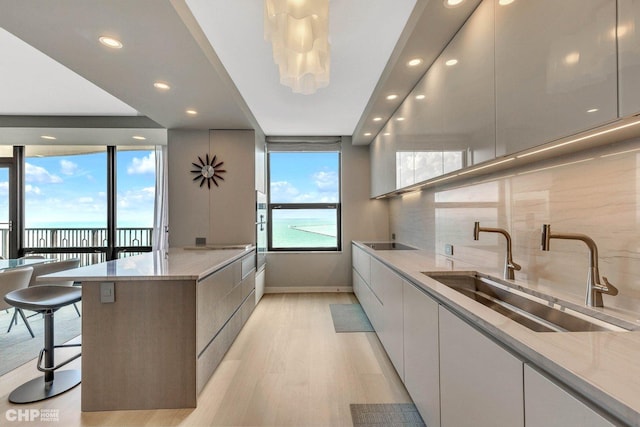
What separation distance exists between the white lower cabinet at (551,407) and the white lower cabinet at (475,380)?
0.03 metres

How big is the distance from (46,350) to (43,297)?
389 millimetres

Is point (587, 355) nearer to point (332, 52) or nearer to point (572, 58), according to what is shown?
point (572, 58)

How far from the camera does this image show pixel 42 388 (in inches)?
83.3

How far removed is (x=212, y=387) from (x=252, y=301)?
1666 millimetres

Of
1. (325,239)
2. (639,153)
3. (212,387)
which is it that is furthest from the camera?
(325,239)

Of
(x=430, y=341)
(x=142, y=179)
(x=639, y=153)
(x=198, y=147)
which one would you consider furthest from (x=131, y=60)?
(x=142, y=179)

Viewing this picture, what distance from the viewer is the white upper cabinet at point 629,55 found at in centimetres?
79

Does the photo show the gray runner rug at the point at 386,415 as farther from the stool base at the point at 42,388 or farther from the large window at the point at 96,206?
the large window at the point at 96,206

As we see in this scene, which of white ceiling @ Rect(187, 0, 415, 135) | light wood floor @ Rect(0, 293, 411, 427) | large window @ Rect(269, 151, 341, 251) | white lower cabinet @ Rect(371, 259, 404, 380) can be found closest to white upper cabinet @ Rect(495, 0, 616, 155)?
white ceiling @ Rect(187, 0, 415, 135)

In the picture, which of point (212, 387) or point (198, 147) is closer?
point (212, 387)

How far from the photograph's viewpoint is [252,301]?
3.81m

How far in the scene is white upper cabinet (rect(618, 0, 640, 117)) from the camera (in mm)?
790

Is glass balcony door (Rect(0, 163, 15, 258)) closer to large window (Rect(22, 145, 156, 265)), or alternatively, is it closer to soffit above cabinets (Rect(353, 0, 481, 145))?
large window (Rect(22, 145, 156, 265))

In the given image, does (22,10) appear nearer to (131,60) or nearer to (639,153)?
(131,60)
